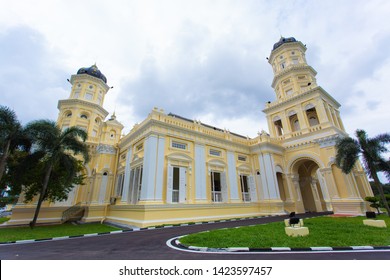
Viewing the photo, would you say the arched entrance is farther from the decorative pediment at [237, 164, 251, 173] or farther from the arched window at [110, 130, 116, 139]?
the arched window at [110, 130, 116, 139]

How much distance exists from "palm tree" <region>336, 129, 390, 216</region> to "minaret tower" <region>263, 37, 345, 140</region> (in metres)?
4.45

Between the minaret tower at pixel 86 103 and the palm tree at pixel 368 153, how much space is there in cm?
2409

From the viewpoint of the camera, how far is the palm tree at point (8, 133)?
12.4 metres

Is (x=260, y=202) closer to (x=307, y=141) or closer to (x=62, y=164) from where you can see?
(x=307, y=141)

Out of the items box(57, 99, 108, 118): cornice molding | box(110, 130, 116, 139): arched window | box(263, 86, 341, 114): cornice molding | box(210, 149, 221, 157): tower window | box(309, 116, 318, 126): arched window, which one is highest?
box(57, 99, 108, 118): cornice molding

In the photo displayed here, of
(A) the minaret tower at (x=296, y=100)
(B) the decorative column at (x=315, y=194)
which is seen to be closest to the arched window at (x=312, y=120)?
(A) the minaret tower at (x=296, y=100)

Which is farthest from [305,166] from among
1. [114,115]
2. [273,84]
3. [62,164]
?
[62,164]

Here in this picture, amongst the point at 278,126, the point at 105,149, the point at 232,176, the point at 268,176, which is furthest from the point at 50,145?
the point at 278,126

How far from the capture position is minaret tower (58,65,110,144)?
78.1ft

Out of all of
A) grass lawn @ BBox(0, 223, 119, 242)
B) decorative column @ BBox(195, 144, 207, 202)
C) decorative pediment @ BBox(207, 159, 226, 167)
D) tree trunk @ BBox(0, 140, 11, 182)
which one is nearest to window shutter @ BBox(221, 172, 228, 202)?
decorative pediment @ BBox(207, 159, 226, 167)

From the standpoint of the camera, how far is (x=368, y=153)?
13945mm

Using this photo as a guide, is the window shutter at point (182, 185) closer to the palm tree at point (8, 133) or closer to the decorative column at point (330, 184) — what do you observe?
the palm tree at point (8, 133)

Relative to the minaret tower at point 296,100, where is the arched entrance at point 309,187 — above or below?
below

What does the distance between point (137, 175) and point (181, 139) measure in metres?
4.73
